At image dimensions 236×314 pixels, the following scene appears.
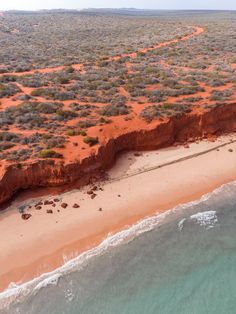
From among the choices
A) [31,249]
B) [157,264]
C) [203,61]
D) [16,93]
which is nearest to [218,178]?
[157,264]

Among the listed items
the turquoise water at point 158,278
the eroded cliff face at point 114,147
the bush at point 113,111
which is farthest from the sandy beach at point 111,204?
the bush at point 113,111

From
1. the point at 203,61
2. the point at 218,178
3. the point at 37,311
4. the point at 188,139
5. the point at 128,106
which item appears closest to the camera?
the point at 37,311

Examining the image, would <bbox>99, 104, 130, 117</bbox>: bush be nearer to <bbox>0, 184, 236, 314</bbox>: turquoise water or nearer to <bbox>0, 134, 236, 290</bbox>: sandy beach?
<bbox>0, 134, 236, 290</bbox>: sandy beach

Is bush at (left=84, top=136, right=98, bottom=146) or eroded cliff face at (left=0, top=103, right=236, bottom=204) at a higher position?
bush at (left=84, top=136, right=98, bottom=146)

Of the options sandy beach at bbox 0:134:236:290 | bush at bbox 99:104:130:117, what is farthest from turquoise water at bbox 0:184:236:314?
bush at bbox 99:104:130:117

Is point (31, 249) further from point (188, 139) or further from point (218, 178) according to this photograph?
point (188, 139)
